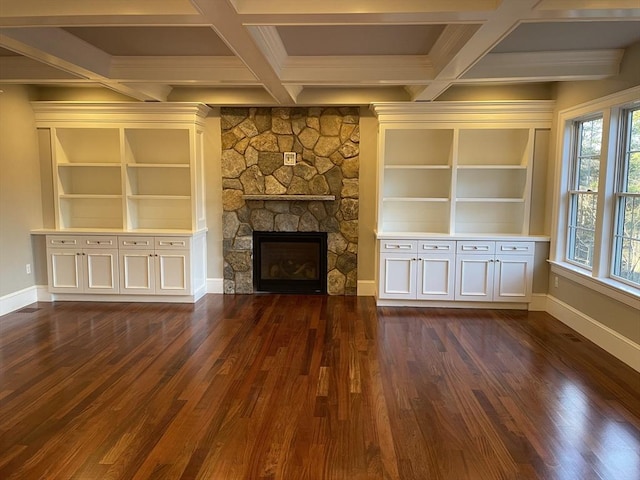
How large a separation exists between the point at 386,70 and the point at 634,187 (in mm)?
2440

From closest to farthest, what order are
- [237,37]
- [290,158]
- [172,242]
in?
[237,37], [172,242], [290,158]

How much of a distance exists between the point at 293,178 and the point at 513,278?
299 cm

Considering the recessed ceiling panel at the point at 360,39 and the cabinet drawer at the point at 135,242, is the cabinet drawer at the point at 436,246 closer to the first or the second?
the recessed ceiling panel at the point at 360,39

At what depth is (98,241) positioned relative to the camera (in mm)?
5445

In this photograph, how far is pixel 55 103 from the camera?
537 cm

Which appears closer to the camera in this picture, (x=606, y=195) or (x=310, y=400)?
(x=310, y=400)

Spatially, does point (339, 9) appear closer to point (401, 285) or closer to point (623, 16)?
point (623, 16)

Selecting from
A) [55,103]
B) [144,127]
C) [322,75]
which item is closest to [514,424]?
[322,75]

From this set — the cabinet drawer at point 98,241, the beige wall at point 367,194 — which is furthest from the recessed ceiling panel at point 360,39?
the cabinet drawer at point 98,241

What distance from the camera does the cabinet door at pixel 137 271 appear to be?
547cm

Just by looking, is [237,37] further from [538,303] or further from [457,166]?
[538,303]

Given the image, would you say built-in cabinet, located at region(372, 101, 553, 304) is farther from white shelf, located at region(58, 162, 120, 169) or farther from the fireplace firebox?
white shelf, located at region(58, 162, 120, 169)

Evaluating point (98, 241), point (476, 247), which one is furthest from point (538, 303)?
point (98, 241)

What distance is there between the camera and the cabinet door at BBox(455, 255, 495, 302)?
207 inches
